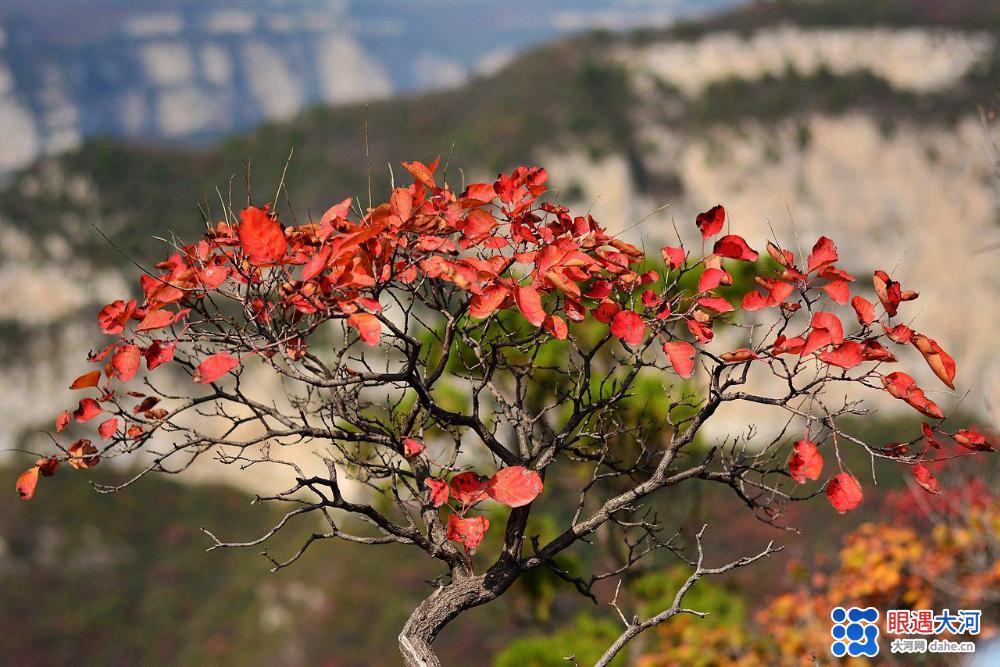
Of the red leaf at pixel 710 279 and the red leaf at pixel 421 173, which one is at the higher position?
the red leaf at pixel 421 173

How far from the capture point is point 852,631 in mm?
5453

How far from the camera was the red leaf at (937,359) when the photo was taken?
2109 mm

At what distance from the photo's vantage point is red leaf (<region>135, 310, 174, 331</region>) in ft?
7.55


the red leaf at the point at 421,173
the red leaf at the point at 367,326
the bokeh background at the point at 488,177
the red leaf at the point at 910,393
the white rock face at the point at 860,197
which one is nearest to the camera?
the red leaf at the point at 367,326

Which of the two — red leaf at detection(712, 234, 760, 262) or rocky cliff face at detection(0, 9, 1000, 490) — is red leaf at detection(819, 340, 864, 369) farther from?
rocky cliff face at detection(0, 9, 1000, 490)

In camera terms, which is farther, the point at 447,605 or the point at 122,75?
the point at 122,75

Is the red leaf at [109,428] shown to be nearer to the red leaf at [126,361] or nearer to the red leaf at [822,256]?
the red leaf at [126,361]

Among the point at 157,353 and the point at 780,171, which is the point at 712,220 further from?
the point at 780,171

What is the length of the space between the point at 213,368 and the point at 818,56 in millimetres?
39554

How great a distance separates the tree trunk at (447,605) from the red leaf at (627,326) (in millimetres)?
992

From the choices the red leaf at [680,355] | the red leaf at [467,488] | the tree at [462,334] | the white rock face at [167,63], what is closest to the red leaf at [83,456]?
the tree at [462,334]

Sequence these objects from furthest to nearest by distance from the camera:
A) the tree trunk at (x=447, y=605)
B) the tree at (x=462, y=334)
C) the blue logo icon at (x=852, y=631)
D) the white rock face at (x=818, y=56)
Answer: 1. the white rock face at (x=818, y=56)
2. the blue logo icon at (x=852, y=631)
3. the tree trunk at (x=447, y=605)
4. the tree at (x=462, y=334)

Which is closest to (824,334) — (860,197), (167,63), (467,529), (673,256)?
(673,256)

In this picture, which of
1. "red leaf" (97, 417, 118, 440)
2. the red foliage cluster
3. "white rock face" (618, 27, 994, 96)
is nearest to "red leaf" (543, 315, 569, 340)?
the red foliage cluster
